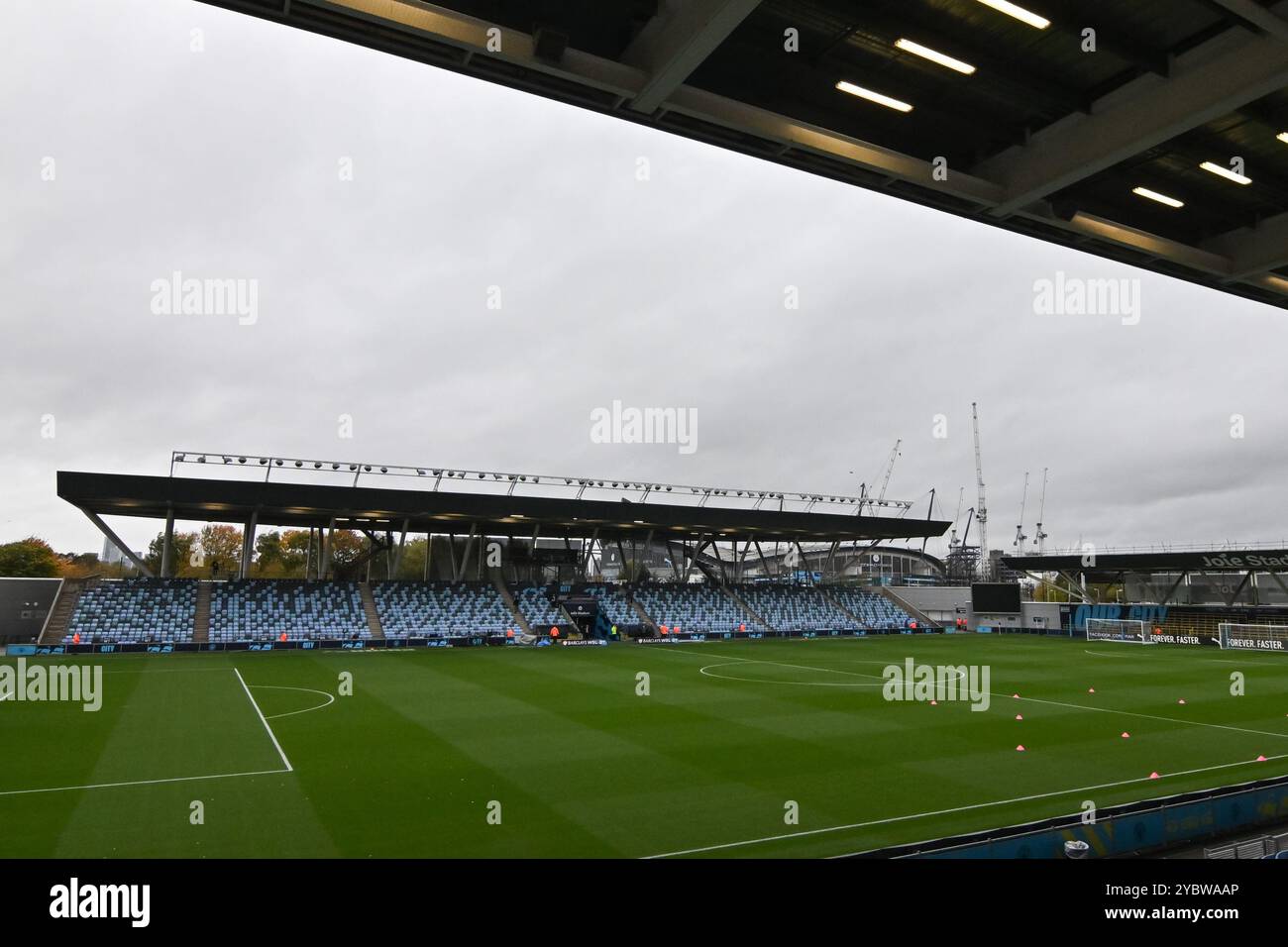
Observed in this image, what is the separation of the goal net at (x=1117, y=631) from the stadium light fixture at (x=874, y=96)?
6751 cm

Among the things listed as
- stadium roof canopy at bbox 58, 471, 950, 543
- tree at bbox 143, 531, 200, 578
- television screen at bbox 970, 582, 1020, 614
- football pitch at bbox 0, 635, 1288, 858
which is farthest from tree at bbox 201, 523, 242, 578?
television screen at bbox 970, 582, 1020, 614

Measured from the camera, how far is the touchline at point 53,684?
2584 cm

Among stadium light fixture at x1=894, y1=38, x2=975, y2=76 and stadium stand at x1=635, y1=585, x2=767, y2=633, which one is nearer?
stadium light fixture at x1=894, y1=38, x2=975, y2=76

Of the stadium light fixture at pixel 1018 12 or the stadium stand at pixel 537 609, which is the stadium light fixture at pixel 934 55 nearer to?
the stadium light fixture at pixel 1018 12

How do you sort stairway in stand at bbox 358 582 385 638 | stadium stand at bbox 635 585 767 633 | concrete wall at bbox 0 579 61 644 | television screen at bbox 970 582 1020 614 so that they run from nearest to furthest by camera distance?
concrete wall at bbox 0 579 61 644
stairway in stand at bbox 358 582 385 638
stadium stand at bbox 635 585 767 633
television screen at bbox 970 582 1020 614

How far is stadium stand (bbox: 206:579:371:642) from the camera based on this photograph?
47.3m

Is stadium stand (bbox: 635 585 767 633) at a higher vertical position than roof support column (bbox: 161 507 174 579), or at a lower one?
lower

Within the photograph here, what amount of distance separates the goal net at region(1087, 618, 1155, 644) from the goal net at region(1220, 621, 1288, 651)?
5024 mm

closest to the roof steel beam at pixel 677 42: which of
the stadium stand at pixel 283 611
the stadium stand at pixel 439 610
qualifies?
the stadium stand at pixel 283 611

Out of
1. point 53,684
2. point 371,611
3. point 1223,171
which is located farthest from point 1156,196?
point 371,611

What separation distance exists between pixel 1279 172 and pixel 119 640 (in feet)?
169

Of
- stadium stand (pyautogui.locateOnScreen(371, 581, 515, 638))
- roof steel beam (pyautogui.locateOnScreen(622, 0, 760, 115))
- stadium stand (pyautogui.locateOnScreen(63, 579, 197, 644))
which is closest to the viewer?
roof steel beam (pyautogui.locateOnScreen(622, 0, 760, 115))

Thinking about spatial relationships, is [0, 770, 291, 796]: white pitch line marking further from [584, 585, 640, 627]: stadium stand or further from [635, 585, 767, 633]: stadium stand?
[635, 585, 767, 633]: stadium stand
